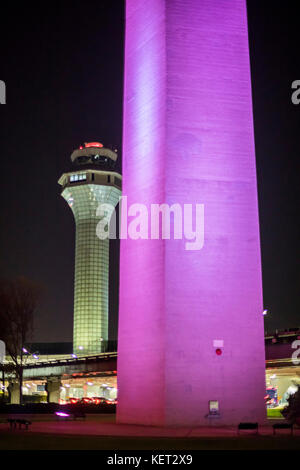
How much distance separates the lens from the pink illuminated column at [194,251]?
27.3m

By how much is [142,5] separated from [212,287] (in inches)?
626

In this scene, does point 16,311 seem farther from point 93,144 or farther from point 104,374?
point 93,144

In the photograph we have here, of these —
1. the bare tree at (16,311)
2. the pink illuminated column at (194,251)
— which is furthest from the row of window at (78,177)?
the pink illuminated column at (194,251)

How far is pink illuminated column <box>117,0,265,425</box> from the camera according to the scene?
89.5 feet

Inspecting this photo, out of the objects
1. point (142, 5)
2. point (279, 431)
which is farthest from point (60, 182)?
point (279, 431)

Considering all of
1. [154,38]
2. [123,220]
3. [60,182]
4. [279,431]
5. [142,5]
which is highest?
[60,182]

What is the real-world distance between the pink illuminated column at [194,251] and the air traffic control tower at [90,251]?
11508 cm

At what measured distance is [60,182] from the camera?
154 m

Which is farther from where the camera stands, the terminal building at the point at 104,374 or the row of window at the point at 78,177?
the row of window at the point at 78,177

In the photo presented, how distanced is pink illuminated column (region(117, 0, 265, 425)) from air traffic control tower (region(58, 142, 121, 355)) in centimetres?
11508

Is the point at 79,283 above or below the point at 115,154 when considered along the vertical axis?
below

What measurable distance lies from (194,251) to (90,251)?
12045 centimetres

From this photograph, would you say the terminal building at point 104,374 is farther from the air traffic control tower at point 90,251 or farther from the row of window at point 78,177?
the row of window at point 78,177
